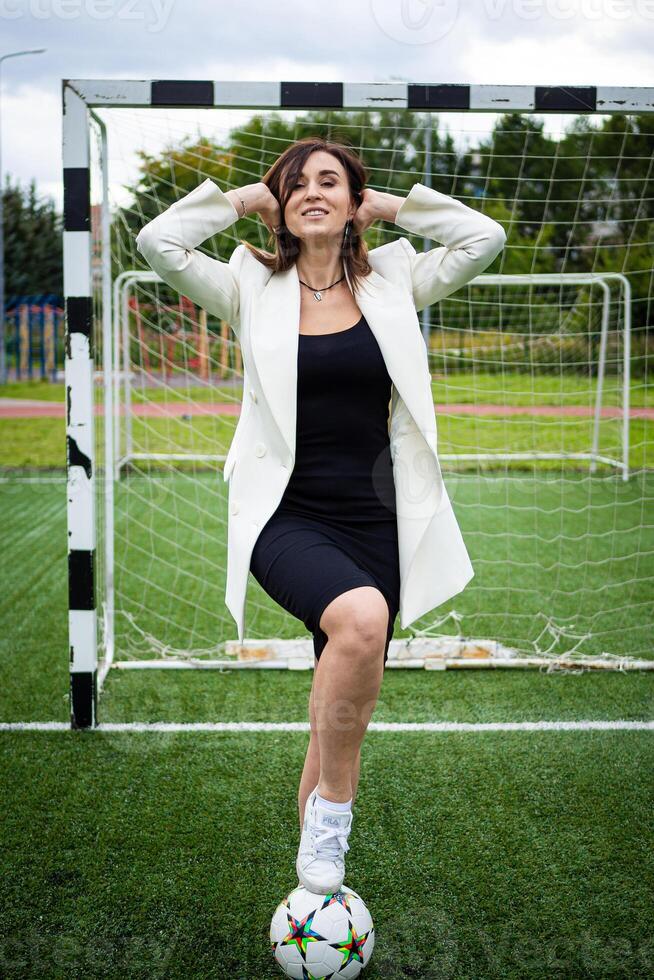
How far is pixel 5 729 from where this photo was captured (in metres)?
3.68

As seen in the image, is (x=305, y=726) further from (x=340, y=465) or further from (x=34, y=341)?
(x=34, y=341)

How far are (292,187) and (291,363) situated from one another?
0.51 m

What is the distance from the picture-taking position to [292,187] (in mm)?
2381

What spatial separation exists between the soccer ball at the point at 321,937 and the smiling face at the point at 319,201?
1.64 meters

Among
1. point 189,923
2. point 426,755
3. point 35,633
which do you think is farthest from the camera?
point 35,633

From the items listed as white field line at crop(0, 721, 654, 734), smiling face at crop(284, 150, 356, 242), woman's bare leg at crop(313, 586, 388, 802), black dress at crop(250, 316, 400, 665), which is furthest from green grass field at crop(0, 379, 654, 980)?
smiling face at crop(284, 150, 356, 242)

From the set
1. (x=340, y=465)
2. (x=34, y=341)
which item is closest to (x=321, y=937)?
(x=340, y=465)

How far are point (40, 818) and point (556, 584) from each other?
4.17 m

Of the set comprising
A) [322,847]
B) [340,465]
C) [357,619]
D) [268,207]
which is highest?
[268,207]

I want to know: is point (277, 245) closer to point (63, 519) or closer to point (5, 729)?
point (5, 729)

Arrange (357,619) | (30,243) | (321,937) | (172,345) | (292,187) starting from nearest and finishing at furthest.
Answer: (357,619) < (321,937) < (292,187) < (172,345) < (30,243)

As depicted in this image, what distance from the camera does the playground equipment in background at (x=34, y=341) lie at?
72.8 feet

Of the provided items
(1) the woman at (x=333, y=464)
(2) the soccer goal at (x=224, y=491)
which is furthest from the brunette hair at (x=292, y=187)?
(2) the soccer goal at (x=224, y=491)

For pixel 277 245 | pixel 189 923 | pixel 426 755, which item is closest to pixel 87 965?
pixel 189 923
